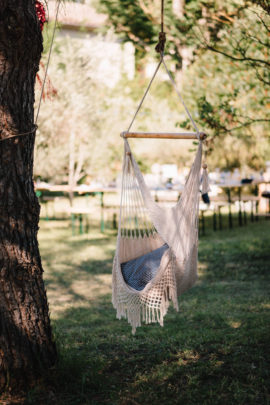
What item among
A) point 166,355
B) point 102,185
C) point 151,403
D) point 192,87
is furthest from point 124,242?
point 192,87

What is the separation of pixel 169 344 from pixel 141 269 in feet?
1.41

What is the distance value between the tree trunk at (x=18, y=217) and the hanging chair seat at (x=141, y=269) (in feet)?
1.95

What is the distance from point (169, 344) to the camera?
275cm

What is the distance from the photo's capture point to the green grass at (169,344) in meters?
2.12

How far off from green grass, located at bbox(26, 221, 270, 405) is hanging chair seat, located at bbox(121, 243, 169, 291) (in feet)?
1.21

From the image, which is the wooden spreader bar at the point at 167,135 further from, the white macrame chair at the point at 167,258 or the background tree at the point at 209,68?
the background tree at the point at 209,68

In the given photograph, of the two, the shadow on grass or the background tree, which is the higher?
the background tree

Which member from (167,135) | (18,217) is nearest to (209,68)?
(167,135)

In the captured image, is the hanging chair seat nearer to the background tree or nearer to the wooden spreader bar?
the wooden spreader bar

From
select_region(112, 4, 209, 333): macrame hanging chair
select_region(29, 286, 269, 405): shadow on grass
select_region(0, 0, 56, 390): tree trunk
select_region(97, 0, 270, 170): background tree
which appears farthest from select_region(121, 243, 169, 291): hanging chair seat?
select_region(97, 0, 270, 170): background tree

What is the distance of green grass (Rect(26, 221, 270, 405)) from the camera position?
2121 millimetres

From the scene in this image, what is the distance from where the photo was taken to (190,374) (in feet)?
7.54

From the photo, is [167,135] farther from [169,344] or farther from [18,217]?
[169,344]

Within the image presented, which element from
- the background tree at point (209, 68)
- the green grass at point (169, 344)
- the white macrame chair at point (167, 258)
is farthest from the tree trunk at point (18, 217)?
the background tree at point (209, 68)
